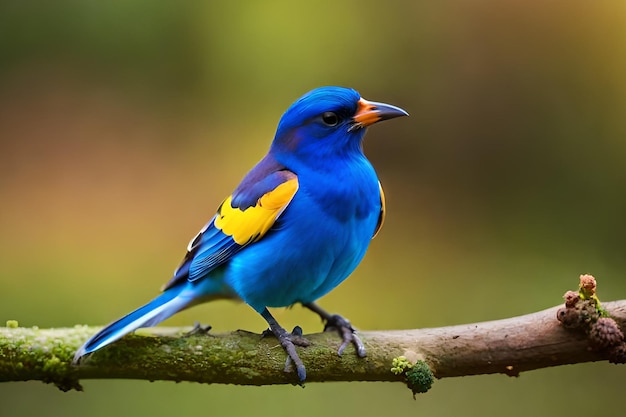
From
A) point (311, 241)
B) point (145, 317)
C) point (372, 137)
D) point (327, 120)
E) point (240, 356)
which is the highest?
point (372, 137)

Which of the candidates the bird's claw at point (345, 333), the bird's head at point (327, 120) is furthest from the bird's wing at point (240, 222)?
the bird's claw at point (345, 333)

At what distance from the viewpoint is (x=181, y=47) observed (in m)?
4.77

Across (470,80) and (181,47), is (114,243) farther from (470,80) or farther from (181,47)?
(470,80)

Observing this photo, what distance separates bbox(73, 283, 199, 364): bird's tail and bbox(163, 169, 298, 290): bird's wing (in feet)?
0.17

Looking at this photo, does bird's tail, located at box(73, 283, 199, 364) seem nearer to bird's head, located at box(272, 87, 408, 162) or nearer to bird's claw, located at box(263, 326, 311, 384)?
bird's claw, located at box(263, 326, 311, 384)

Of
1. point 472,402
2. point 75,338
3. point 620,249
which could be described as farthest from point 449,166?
point 75,338

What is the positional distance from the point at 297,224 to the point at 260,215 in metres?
0.12

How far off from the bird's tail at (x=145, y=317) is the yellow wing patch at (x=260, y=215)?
25 cm

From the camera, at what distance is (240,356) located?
2408 millimetres

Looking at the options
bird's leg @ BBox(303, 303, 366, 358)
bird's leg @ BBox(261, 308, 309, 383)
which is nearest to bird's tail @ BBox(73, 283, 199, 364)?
bird's leg @ BBox(261, 308, 309, 383)

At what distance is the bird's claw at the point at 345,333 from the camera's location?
7.93 ft

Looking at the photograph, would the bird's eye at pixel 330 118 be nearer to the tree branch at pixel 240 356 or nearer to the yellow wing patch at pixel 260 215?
the yellow wing patch at pixel 260 215

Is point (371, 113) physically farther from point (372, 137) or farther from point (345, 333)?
point (372, 137)

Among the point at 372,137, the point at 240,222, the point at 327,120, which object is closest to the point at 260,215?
the point at 240,222
